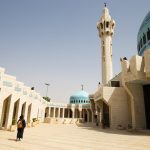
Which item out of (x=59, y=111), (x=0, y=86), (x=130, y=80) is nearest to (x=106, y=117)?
(x=130, y=80)

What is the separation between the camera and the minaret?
123 ft

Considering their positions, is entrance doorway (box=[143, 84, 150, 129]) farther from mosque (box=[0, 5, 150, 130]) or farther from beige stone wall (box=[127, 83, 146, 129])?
beige stone wall (box=[127, 83, 146, 129])

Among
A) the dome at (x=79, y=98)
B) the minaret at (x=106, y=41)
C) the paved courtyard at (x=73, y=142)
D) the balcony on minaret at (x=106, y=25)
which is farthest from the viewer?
the dome at (x=79, y=98)

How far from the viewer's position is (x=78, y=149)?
8.67 meters

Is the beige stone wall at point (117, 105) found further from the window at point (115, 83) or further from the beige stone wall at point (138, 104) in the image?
the beige stone wall at point (138, 104)

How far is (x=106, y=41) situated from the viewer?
40312 millimetres

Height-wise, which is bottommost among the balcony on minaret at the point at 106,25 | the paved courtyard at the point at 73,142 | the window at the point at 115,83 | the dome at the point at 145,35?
the paved courtyard at the point at 73,142

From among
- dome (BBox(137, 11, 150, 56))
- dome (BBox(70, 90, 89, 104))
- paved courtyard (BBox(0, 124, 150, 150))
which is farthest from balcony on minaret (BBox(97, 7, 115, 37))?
paved courtyard (BBox(0, 124, 150, 150))

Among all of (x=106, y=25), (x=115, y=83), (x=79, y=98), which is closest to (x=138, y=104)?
(x=115, y=83)

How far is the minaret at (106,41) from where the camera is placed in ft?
123

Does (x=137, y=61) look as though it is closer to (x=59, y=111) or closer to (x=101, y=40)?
(x=101, y=40)

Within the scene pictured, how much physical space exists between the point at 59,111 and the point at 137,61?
143 ft

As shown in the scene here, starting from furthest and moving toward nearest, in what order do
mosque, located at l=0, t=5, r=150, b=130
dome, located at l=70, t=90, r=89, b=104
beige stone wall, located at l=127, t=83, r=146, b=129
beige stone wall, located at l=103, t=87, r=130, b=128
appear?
dome, located at l=70, t=90, r=89, b=104
beige stone wall, located at l=103, t=87, r=130, b=128
beige stone wall, located at l=127, t=83, r=146, b=129
mosque, located at l=0, t=5, r=150, b=130

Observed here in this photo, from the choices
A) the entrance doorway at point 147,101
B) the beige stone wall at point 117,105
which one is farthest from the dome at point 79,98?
the entrance doorway at point 147,101
